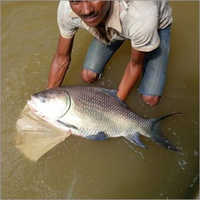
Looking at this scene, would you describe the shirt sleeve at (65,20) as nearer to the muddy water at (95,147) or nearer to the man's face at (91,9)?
the man's face at (91,9)

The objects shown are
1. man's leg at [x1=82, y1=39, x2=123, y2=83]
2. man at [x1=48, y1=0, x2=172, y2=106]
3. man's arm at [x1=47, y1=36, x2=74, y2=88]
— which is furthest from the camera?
man's leg at [x1=82, y1=39, x2=123, y2=83]

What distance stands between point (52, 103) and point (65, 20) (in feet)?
1.87

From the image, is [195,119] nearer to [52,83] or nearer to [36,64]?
[52,83]

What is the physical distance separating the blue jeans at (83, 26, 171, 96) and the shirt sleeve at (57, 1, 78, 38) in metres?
0.48

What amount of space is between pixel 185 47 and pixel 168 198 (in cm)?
150

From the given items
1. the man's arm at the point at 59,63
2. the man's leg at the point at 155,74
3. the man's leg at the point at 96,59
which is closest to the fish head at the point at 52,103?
the man's arm at the point at 59,63

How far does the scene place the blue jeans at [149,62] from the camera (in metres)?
2.51

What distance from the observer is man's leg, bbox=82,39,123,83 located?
2.61 m

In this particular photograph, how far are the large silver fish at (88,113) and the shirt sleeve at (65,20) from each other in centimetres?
41

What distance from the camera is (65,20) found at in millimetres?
2041

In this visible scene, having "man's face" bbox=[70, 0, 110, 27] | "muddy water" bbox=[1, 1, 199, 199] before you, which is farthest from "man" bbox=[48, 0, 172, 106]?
"muddy water" bbox=[1, 1, 199, 199]

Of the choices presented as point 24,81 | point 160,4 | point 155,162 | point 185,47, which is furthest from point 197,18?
point 24,81

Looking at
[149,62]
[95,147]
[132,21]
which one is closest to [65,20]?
[132,21]

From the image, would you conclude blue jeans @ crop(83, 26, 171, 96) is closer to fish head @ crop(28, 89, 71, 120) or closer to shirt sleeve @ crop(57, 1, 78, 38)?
shirt sleeve @ crop(57, 1, 78, 38)
